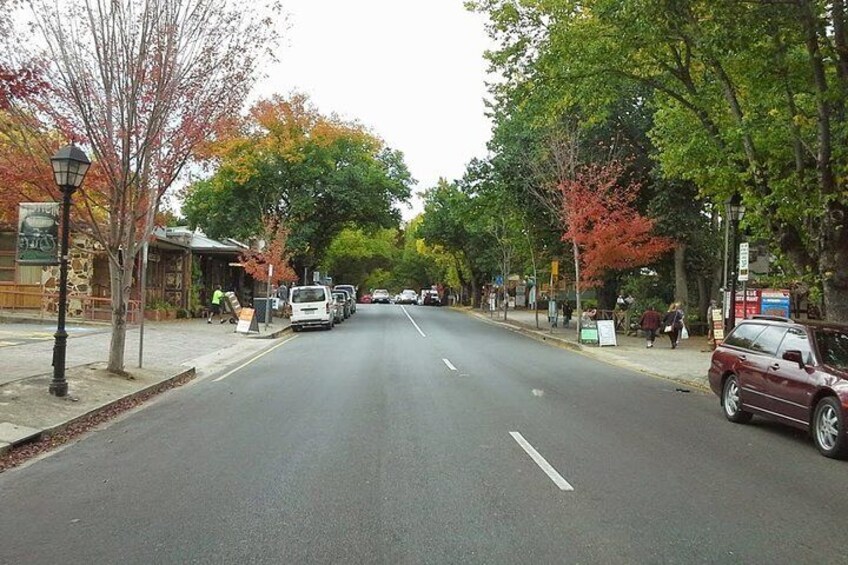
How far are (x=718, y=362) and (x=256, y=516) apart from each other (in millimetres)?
8178

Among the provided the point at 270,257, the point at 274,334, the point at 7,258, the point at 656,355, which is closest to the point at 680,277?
the point at 656,355

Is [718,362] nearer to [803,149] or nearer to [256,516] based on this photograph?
[803,149]

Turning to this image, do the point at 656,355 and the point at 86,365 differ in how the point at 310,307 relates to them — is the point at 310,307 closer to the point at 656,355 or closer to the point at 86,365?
the point at 656,355

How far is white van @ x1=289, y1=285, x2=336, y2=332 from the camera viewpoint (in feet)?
102

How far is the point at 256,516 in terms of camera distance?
A: 567 centimetres

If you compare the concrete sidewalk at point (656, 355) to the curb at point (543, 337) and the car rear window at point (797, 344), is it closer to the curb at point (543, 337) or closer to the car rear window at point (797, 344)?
the curb at point (543, 337)

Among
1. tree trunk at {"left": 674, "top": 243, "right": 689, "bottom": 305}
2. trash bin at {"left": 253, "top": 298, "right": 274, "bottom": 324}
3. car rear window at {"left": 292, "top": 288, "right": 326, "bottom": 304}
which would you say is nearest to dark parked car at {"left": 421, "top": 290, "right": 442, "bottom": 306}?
trash bin at {"left": 253, "top": 298, "right": 274, "bottom": 324}

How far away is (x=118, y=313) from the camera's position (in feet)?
43.7

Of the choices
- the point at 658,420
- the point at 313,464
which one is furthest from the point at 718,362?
the point at 313,464

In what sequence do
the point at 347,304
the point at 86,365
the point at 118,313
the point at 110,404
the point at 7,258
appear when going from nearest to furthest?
the point at 110,404, the point at 118,313, the point at 86,365, the point at 7,258, the point at 347,304

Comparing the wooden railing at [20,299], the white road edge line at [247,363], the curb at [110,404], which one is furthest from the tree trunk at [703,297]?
the wooden railing at [20,299]

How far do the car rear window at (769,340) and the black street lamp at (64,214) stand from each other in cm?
977

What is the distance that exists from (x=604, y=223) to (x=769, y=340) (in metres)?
Result: 16.1

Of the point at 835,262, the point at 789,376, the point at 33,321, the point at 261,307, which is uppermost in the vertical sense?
the point at 835,262
